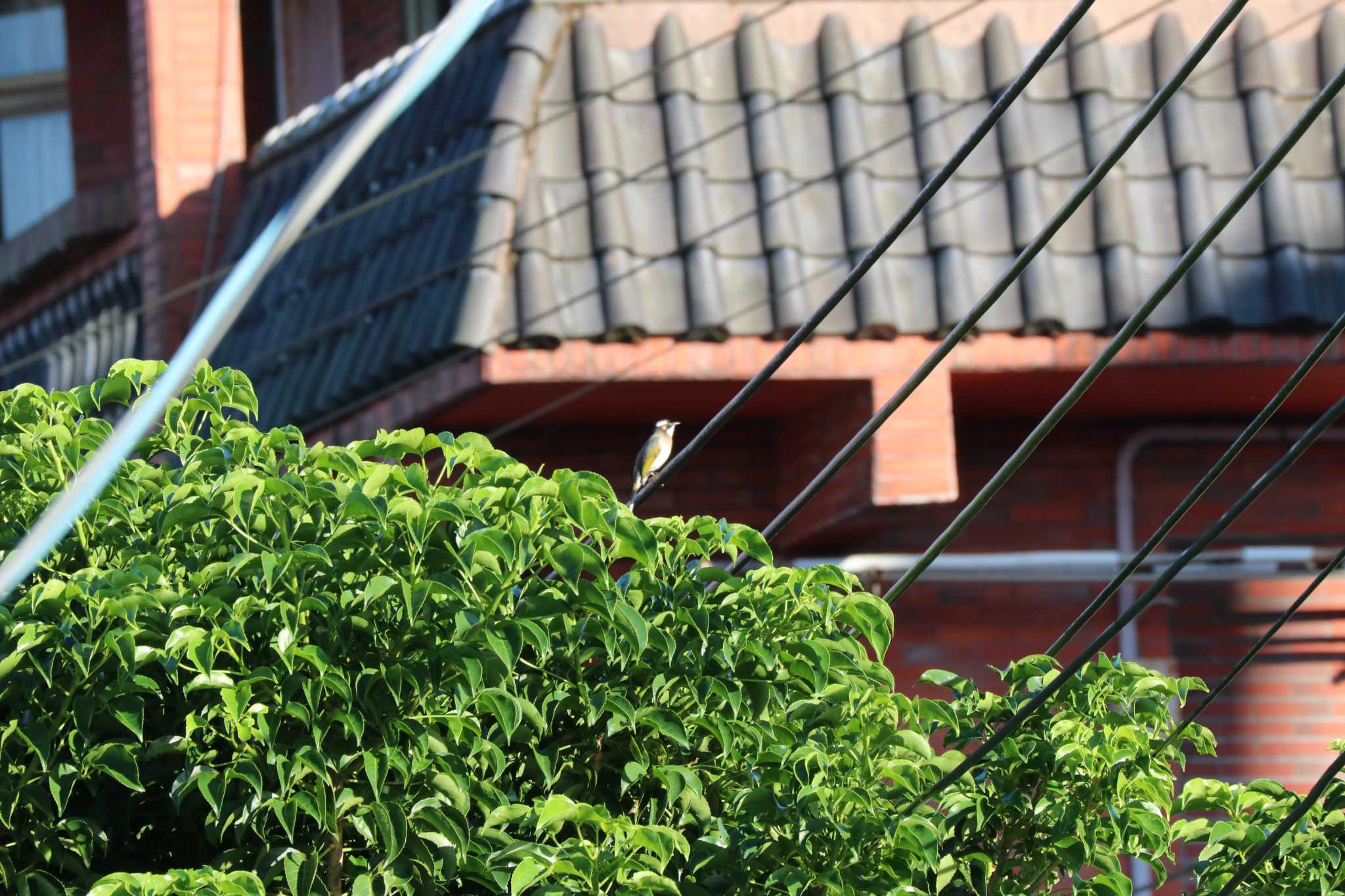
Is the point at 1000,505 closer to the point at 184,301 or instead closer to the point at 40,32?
the point at 184,301

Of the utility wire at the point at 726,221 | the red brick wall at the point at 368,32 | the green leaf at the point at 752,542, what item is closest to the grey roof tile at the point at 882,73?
the utility wire at the point at 726,221

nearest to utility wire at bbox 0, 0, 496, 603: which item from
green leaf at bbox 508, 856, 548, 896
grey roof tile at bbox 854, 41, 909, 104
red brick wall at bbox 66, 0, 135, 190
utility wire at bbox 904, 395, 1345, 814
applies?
green leaf at bbox 508, 856, 548, 896

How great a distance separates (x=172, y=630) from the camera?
3.77m

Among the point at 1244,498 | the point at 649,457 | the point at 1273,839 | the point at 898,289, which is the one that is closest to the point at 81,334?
the point at 898,289

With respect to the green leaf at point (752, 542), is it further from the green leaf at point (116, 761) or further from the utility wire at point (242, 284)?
the utility wire at point (242, 284)

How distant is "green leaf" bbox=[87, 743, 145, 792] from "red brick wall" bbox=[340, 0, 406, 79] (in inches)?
327

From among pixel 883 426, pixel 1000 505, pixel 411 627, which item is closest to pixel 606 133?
pixel 883 426

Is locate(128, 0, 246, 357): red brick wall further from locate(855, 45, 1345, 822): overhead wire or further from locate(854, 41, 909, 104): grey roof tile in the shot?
locate(855, 45, 1345, 822): overhead wire

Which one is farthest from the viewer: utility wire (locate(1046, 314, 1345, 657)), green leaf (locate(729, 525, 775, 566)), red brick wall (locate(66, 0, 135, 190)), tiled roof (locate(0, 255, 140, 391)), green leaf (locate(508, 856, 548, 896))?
red brick wall (locate(66, 0, 135, 190))

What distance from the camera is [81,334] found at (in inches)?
468

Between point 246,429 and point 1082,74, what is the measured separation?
17.5 feet

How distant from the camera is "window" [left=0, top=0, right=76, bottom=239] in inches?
532

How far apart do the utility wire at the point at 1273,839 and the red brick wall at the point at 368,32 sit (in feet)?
26.9

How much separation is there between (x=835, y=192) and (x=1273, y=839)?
A: 183 inches
